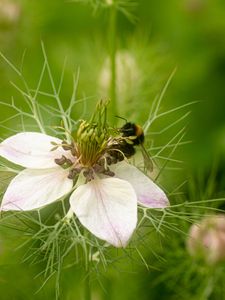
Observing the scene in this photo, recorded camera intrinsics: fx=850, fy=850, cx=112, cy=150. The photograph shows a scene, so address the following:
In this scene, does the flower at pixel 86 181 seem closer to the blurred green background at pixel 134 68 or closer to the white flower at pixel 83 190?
the white flower at pixel 83 190

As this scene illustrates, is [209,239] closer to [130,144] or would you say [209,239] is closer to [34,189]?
[130,144]

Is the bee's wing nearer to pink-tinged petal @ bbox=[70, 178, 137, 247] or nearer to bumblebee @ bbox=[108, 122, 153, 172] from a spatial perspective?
bumblebee @ bbox=[108, 122, 153, 172]

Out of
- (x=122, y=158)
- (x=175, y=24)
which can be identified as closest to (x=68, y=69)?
(x=175, y=24)

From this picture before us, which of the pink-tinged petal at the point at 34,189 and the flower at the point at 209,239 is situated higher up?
the pink-tinged petal at the point at 34,189

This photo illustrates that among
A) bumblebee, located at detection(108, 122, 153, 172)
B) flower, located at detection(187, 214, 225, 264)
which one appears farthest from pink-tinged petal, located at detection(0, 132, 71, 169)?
flower, located at detection(187, 214, 225, 264)

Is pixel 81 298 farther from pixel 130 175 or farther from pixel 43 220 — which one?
pixel 130 175

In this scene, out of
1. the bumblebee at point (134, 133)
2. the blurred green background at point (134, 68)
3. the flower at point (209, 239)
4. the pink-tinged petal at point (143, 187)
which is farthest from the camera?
the blurred green background at point (134, 68)

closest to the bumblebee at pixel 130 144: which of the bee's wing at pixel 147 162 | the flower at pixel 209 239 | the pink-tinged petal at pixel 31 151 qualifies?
the bee's wing at pixel 147 162
